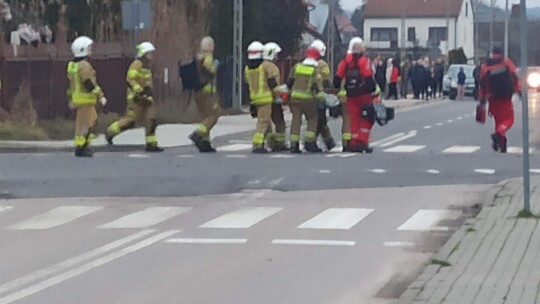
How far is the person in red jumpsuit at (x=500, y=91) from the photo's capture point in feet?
79.8

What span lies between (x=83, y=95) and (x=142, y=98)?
1339 mm

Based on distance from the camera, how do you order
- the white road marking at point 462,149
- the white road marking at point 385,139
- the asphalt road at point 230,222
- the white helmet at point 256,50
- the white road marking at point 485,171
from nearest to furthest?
1. the asphalt road at point 230,222
2. the white road marking at point 485,171
3. the white helmet at point 256,50
4. the white road marking at point 462,149
5. the white road marking at point 385,139

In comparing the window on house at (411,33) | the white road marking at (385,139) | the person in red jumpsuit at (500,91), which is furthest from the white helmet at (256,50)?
the window on house at (411,33)

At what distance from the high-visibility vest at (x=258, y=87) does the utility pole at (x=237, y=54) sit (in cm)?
1547

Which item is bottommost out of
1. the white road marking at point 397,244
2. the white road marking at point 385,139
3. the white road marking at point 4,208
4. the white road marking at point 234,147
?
the white road marking at point 397,244

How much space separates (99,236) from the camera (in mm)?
13656

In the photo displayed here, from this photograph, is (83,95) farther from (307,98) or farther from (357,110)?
(357,110)

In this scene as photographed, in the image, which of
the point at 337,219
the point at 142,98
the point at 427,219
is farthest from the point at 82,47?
the point at 427,219

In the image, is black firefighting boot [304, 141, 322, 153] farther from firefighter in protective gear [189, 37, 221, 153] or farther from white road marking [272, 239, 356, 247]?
white road marking [272, 239, 356, 247]

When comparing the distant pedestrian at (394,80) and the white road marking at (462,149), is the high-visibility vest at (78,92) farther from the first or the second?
the distant pedestrian at (394,80)

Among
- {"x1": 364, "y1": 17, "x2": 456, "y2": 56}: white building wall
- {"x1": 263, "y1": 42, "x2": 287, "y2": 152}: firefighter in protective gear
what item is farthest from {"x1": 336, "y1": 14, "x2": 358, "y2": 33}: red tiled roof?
{"x1": 263, "y1": 42, "x2": 287, "y2": 152}: firefighter in protective gear

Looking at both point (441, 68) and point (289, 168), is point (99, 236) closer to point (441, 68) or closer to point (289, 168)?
point (289, 168)

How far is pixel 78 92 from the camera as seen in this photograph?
23297 mm

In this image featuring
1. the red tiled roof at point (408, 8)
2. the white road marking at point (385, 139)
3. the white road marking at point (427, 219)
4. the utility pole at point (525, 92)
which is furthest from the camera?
the red tiled roof at point (408, 8)
